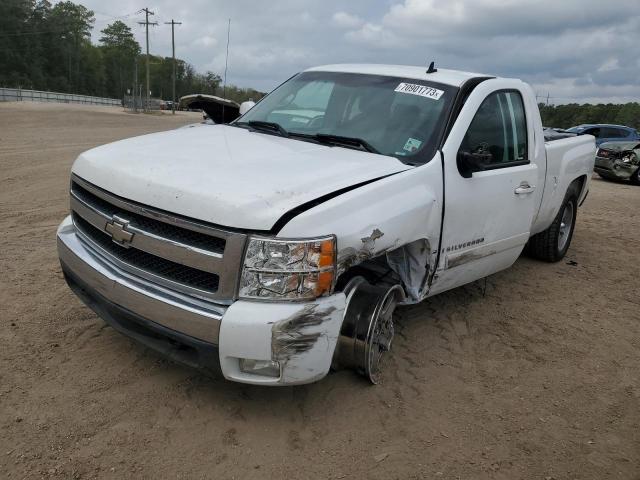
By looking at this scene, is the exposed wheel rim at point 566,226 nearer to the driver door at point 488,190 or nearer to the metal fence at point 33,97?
the driver door at point 488,190

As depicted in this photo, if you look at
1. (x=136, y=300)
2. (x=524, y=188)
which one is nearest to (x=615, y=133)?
(x=524, y=188)

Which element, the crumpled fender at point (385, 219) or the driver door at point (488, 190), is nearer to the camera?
the crumpled fender at point (385, 219)

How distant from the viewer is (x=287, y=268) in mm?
2572

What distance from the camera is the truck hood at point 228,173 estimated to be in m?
2.59

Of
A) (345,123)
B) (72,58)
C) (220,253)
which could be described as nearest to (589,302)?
(345,123)

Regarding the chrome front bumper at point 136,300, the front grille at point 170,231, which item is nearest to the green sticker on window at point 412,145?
the front grille at point 170,231

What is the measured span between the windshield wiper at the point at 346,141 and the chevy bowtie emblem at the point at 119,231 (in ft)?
4.65

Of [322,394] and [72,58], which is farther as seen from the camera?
[72,58]

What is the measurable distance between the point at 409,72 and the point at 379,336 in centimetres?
204

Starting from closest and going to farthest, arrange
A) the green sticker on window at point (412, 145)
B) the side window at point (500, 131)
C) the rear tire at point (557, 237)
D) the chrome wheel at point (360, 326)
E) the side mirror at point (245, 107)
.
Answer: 1. the chrome wheel at point (360, 326)
2. the green sticker on window at point (412, 145)
3. the side window at point (500, 131)
4. the side mirror at point (245, 107)
5. the rear tire at point (557, 237)

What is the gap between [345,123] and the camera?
3.88m

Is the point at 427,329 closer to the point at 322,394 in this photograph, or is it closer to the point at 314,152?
the point at 322,394

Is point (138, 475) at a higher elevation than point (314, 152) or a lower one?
lower

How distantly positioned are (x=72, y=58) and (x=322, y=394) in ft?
368
